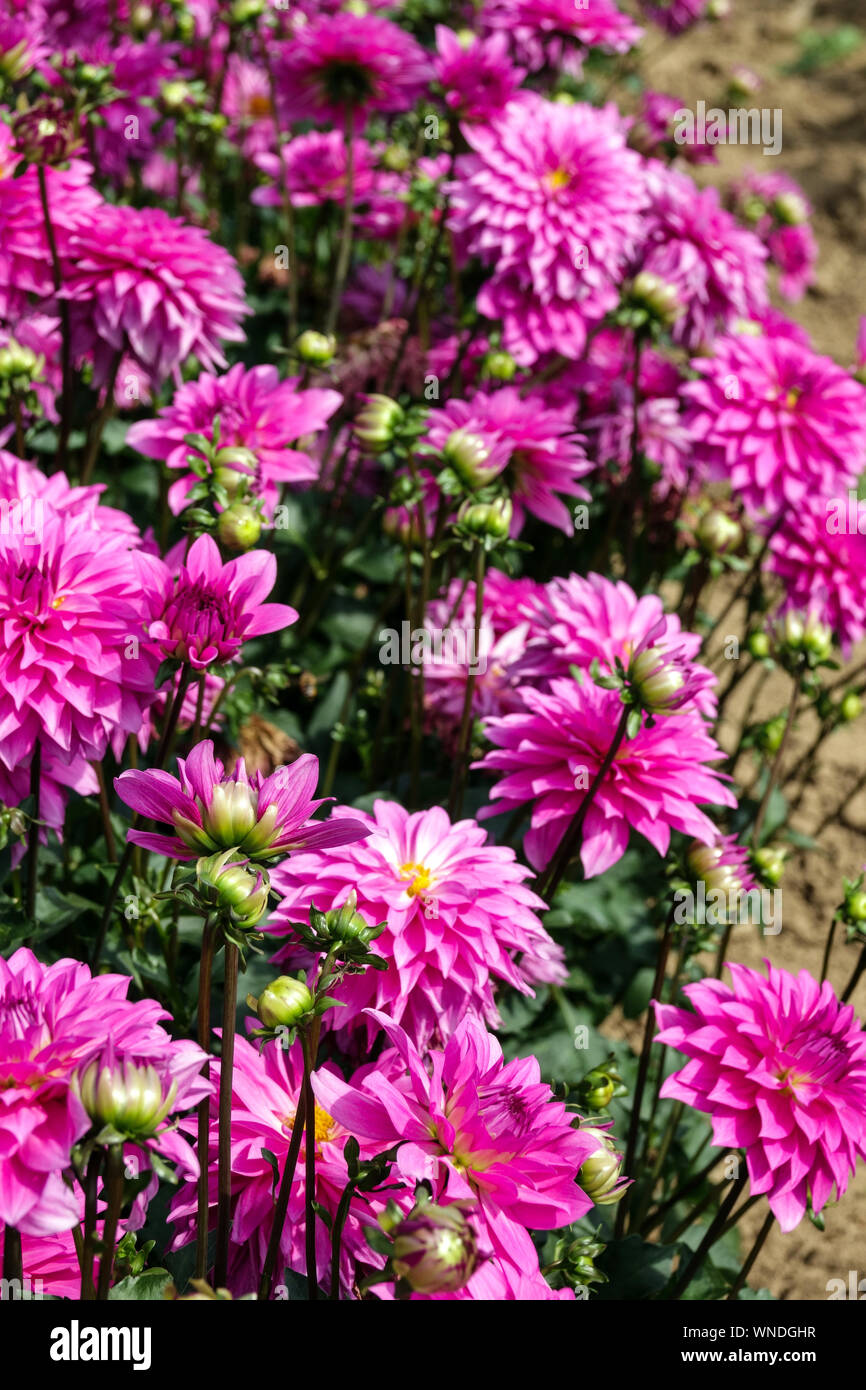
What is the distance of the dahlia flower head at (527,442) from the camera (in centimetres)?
233

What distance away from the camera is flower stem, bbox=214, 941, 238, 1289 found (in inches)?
45.8

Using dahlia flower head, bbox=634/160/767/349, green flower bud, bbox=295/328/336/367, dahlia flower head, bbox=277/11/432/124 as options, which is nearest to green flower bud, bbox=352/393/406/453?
green flower bud, bbox=295/328/336/367

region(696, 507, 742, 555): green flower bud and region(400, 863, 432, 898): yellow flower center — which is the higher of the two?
region(696, 507, 742, 555): green flower bud

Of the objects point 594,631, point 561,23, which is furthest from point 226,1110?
point 561,23

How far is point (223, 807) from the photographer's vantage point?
1.16 meters

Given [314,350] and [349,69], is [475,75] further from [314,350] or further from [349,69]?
[314,350]

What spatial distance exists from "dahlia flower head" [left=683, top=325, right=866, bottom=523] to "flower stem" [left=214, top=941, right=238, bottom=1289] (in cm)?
195

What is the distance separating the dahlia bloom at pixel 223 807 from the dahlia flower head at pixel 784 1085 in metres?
0.68

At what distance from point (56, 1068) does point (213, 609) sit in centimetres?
55

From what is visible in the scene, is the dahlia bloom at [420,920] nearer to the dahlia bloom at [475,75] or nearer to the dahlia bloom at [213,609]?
the dahlia bloom at [213,609]

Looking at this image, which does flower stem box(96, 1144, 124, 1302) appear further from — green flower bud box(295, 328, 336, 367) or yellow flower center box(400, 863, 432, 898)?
green flower bud box(295, 328, 336, 367)

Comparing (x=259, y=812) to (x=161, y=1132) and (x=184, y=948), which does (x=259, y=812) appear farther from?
(x=184, y=948)

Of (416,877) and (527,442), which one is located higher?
(527,442)
